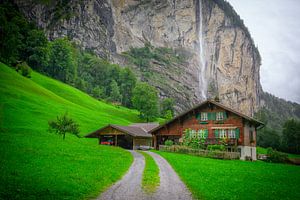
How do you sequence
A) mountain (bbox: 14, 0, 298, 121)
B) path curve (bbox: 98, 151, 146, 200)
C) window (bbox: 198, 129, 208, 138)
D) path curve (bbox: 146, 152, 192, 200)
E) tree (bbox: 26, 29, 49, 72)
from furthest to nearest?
1. mountain (bbox: 14, 0, 298, 121)
2. tree (bbox: 26, 29, 49, 72)
3. window (bbox: 198, 129, 208, 138)
4. path curve (bbox: 146, 152, 192, 200)
5. path curve (bbox: 98, 151, 146, 200)

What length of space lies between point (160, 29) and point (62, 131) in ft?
529

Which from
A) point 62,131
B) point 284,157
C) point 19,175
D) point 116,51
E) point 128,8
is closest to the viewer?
point 19,175

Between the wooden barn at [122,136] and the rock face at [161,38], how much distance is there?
89843mm

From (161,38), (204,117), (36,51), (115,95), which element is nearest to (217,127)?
(204,117)

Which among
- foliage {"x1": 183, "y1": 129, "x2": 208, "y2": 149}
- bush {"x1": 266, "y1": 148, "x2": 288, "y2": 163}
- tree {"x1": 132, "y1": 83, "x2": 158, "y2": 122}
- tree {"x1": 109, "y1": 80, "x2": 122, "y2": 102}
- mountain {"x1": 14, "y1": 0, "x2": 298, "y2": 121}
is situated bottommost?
bush {"x1": 266, "y1": 148, "x2": 288, "y2": 163}

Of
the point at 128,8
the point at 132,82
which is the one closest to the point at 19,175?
the point at 132,82

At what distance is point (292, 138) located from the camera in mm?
89625

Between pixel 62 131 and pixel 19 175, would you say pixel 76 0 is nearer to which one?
pixel 62 131

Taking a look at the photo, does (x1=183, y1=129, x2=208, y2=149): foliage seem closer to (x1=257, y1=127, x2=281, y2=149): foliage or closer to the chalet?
the chalet

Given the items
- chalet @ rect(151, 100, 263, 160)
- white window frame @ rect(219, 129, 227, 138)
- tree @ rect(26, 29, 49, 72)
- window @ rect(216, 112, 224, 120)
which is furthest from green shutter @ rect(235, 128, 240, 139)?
tree @ rect(26, 29, 49, 72)

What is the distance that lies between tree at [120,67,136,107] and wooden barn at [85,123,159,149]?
6399 centimetres

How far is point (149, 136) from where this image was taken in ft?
174

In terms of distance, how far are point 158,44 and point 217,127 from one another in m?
147

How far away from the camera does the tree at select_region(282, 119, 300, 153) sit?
88562 millimetres
